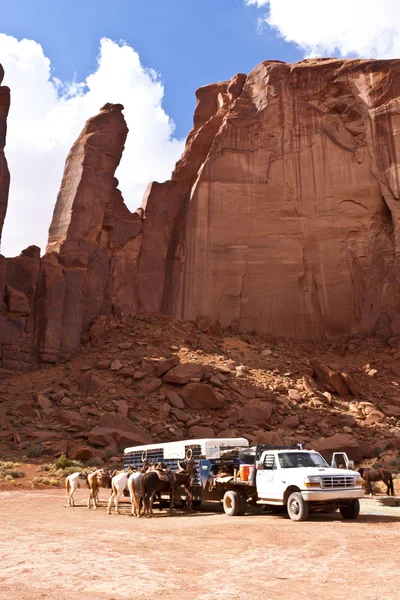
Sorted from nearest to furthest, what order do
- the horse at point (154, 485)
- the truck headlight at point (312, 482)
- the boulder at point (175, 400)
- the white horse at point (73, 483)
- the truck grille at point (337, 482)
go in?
the truck headlight at point (312, 482) → the truck grille at point (337, 482) → the horse at point (154, 485) → the white horse at point (73, 483) → the boulder at point (175, 400)

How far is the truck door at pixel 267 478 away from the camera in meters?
14.0

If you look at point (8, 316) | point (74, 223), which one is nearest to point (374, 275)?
point (74, 223)

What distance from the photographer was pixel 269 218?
142ft

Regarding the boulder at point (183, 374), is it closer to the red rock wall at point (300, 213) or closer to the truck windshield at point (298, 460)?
the red rock wall at point (300, 213)

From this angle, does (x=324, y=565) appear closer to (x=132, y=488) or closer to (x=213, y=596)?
(x=213, y=596)

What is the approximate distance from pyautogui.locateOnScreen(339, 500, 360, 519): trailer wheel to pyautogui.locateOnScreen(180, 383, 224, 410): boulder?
16.7m

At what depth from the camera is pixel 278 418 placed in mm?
30250

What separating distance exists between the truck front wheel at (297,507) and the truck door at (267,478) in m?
0.56

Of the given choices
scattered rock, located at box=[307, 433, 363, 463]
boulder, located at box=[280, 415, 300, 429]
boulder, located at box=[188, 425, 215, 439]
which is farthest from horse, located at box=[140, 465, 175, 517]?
boulder, located at box=[280, 415, 300, 429]

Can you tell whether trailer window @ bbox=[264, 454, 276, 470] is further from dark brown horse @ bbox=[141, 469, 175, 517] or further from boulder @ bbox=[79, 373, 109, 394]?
boulder @ bbox=[79, 373, 109, 394]

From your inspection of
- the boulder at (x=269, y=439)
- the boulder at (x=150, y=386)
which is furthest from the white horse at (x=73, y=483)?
the boulder at (x=150, y=386)

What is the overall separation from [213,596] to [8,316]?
99.8ft

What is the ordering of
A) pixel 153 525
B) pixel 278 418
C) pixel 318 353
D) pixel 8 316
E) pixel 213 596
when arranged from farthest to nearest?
1. pixel 318 353
2. pixel 8 316
3. pixel 278 418
4. pixel 153 525
5. pixel 213 596

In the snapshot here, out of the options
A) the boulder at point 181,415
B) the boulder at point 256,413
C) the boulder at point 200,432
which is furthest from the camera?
the boulder at point 256,413
